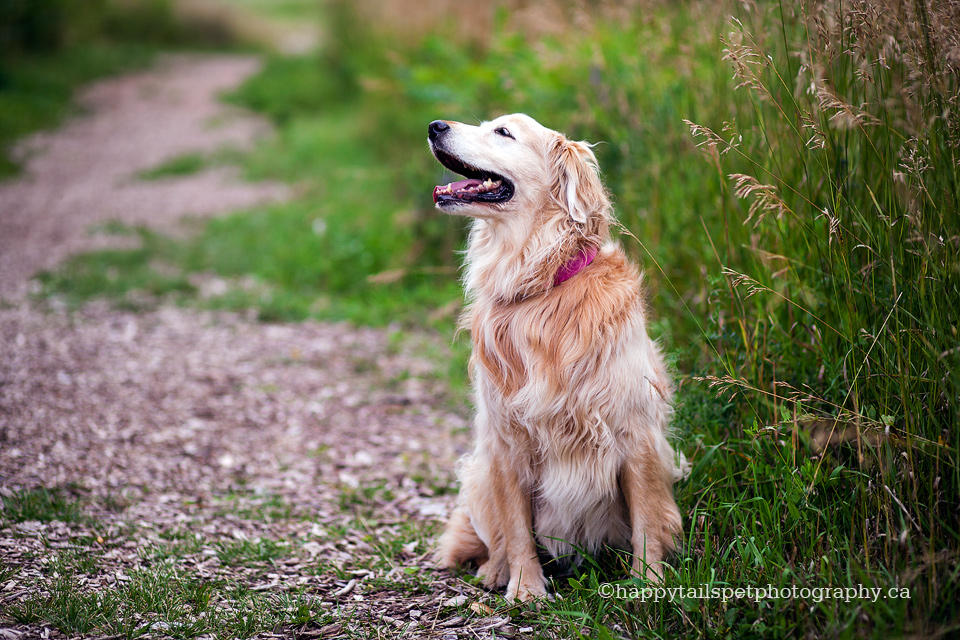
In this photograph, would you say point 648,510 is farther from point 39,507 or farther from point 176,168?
point 176,168

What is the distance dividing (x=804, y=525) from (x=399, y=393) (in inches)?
115

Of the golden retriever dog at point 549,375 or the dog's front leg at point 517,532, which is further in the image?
the dog's front leg at point 517,532

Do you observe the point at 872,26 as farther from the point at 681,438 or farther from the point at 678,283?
the point at 678,283

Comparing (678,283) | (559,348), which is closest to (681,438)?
(559,348)

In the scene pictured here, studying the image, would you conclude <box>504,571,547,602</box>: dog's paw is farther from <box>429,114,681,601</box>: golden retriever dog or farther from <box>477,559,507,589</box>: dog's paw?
<box>477,559,507,589</box>: dog's paw

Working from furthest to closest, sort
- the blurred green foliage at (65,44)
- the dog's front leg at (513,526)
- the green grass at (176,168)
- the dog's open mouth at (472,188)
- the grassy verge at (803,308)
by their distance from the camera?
the blurred green foliage at (65,44), the green grass at (176,168), the dog's open mouth at (472,188), the dog's front leg at (513,526), the grassy verge at (803,308)

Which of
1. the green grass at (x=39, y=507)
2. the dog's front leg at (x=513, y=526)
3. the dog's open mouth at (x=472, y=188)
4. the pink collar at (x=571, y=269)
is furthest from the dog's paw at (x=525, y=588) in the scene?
the green grass at (x=39, y=507)

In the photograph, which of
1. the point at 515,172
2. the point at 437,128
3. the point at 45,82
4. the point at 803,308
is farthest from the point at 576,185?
the point at 45,82

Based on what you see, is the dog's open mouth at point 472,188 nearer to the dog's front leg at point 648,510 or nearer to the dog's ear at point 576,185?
the dog's ear at point 576,185

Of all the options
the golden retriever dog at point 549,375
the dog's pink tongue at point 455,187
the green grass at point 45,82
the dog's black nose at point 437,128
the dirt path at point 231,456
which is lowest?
the dirt path at point 231,456

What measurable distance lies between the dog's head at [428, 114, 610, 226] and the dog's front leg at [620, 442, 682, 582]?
90 centimetres

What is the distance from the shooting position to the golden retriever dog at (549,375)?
92.2 inches

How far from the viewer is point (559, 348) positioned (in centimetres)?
240

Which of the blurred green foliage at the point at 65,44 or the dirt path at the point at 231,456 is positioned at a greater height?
the blurred green foliage at the point at 65,44
